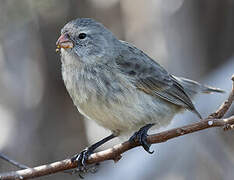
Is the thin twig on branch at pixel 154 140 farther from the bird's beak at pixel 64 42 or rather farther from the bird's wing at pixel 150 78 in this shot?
the bird's beak at pixel 64 42

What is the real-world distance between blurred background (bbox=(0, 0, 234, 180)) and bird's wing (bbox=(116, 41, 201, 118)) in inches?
45.7

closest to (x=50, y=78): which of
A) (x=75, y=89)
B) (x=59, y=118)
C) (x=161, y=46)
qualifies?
(x=59, y=118)

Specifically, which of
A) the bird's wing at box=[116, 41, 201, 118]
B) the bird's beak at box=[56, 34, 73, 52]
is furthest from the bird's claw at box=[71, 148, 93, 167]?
the bird's beak at box=[56, 34, 73, 52]

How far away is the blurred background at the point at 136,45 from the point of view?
602 cm

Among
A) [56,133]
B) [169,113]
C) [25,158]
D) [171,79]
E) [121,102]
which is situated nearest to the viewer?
[121,102]

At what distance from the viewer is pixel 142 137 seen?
12.9 ft

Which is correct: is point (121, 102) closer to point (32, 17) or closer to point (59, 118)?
point (32, 17)

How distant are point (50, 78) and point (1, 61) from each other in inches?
36.8

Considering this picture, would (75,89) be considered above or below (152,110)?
above

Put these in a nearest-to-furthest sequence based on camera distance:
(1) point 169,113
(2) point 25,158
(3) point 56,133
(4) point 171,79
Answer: (1) point 169,113 → (4) point 171,79 → (2) point 25,158 → (3) point 56,133

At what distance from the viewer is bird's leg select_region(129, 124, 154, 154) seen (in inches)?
152

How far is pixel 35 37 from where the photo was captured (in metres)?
6.58

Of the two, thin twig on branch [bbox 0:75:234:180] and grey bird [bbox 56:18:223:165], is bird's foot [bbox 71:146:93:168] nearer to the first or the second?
grey bird [bbox 56:18:223:165]

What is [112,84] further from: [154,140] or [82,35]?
[154,140]
